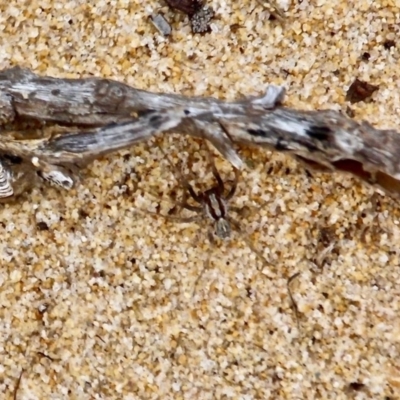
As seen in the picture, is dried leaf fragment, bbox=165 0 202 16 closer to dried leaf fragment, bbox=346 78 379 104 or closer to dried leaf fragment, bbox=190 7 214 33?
dried leaf fragment, bbox=190 7 214 33

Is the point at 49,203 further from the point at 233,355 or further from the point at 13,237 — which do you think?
the point at 233,355

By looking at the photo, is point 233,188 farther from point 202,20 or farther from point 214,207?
point 202,20

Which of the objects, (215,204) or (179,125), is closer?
(179,125)

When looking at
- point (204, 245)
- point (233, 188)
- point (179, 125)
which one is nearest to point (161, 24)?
point (179, 125)

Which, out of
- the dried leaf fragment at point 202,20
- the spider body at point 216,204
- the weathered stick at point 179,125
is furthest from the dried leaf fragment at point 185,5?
the spider body at point 216,204

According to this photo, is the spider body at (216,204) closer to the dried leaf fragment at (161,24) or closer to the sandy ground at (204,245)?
the sandy ground at (204,245)

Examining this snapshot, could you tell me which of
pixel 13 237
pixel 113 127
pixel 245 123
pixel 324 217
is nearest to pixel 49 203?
pixel 13 237
